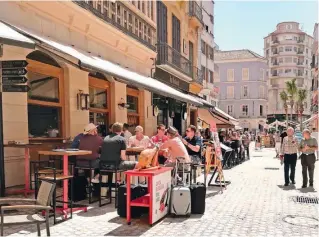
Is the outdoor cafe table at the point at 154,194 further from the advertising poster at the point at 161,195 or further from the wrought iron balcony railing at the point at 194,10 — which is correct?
the wrought iron balcony railing at the point at 194,10

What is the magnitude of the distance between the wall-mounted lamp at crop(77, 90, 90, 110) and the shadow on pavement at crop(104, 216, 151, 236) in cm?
582

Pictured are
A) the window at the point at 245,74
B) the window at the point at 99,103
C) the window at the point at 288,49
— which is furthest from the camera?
the window at the point at 288,49

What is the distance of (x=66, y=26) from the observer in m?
11.3

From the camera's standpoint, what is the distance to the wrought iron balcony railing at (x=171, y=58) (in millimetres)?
19156

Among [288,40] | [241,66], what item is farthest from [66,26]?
[288,40]

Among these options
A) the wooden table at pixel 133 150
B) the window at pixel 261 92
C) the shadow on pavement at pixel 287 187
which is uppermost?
the window at pixel 261 92

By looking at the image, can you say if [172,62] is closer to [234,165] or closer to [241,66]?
[234,165]

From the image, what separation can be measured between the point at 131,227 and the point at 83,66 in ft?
11.0

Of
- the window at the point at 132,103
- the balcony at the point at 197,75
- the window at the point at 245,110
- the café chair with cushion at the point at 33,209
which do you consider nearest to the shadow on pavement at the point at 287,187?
the café chair with cushion at the point at 33,209

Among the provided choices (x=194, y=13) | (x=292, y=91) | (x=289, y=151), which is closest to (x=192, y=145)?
(x=289, y=151)

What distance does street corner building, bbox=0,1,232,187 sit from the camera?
29.1ft

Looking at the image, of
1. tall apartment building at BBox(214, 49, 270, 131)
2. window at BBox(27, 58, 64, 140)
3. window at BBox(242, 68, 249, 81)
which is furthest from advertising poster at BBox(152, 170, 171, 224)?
window at BBox(242, 68, 249, 81)

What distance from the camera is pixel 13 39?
6.30m

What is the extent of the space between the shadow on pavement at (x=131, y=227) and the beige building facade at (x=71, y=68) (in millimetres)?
3147
